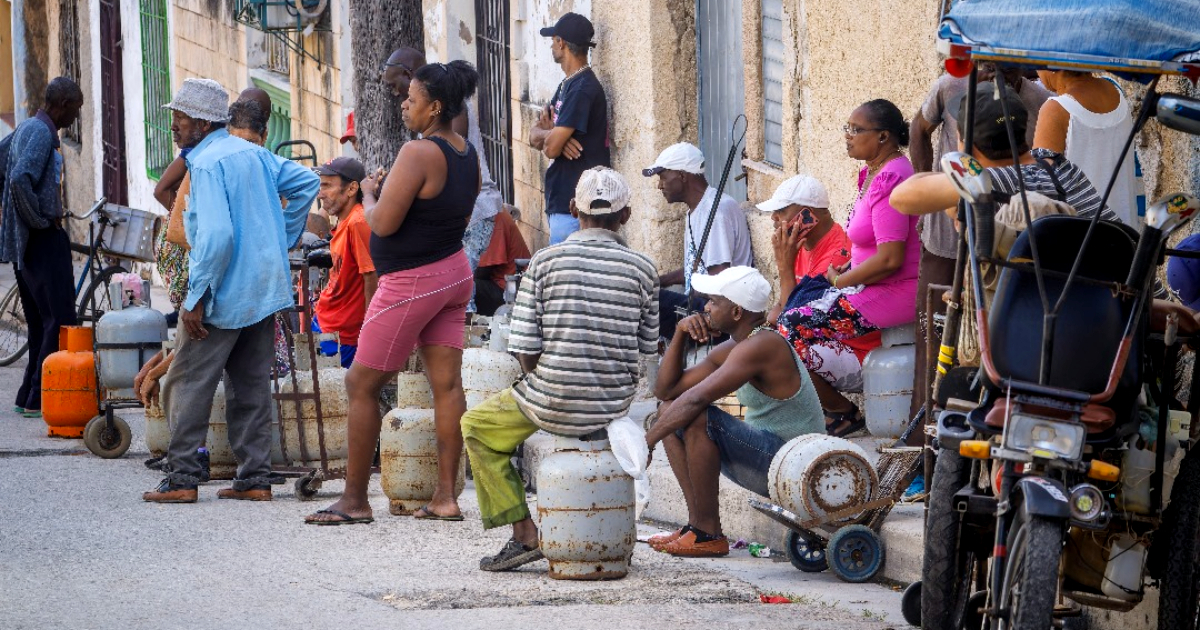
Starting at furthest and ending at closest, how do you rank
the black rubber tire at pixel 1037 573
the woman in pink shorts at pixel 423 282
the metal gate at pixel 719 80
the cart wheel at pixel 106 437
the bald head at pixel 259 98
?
the metal gate at pixel 719 80, the cart wheel at pixel 106 437, the bald head at pixel 259 98, the woman in pink shorts at pixel 423 282, the black rubber tire at pixel 1037 573

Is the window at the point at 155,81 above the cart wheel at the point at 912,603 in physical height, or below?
above

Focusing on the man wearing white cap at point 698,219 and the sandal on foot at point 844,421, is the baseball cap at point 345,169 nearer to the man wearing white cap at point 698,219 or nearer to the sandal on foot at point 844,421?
the man wearing white cap at point 698,219

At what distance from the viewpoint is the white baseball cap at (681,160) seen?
9.72 m

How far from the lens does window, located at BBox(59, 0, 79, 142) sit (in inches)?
1009

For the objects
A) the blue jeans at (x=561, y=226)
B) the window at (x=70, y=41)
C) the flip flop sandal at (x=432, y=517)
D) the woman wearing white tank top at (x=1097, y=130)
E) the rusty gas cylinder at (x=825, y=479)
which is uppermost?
the window at (x=70, y=41)

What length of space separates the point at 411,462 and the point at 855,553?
2205 millimetres

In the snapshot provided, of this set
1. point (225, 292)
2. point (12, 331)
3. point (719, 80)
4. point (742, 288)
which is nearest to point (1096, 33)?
point (742, 288)

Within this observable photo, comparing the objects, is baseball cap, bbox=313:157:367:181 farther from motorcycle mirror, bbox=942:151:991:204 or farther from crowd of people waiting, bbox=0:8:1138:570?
motorcycle mirror, bbox=942:151:991:204

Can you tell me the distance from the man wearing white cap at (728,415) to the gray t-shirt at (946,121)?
0.86 meters

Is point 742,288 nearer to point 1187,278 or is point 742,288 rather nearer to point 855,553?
point 855,553

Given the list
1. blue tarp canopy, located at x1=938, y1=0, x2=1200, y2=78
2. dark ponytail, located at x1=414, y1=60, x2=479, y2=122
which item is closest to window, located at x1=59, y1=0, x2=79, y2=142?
dark ponytail, located at x1=414, y1=60, x2=479, y2=122

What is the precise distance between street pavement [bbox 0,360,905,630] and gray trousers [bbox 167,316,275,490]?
207 mm

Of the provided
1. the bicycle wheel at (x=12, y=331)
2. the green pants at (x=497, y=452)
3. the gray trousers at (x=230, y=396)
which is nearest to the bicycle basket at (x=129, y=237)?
the gray trousers at (x=230, y=396)

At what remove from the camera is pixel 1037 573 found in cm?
438
